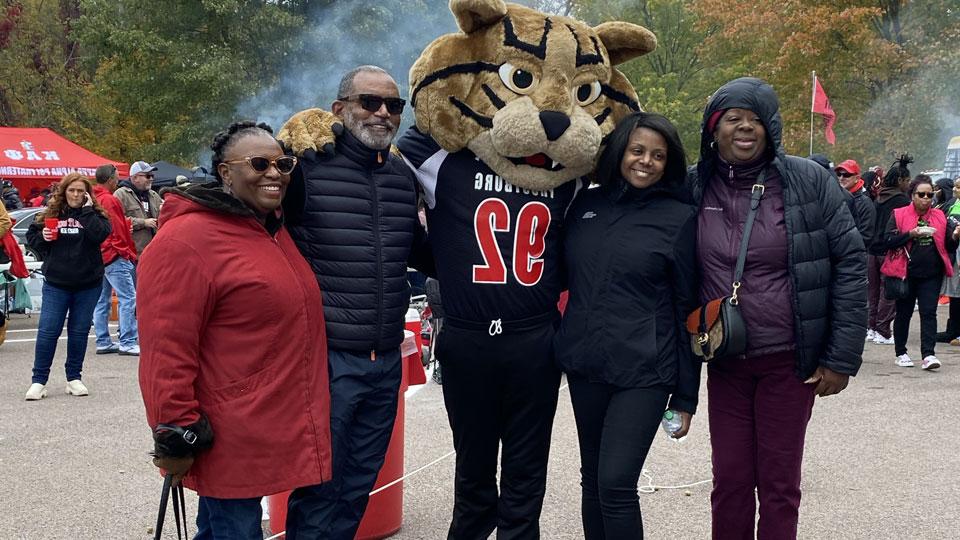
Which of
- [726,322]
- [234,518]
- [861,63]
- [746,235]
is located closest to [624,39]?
[746,235]

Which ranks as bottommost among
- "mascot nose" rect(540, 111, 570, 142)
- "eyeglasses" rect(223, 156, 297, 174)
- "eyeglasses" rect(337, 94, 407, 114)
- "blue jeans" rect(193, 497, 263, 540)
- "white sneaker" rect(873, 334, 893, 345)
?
"white sneaker" rect(873, 334, 893, 345)

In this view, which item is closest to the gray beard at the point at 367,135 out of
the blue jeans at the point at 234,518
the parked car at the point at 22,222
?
the blue jeans at the point at 234,518

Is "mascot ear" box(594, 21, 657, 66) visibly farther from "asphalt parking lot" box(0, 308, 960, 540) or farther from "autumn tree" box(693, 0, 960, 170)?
"autumn tree" box(693, 0, 960, 170)

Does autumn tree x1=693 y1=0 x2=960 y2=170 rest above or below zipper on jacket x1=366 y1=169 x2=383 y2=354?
above

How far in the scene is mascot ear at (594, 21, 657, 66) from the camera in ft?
12.4

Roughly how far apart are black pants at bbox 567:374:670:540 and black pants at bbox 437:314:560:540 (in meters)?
0.20

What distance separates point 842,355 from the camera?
325cm

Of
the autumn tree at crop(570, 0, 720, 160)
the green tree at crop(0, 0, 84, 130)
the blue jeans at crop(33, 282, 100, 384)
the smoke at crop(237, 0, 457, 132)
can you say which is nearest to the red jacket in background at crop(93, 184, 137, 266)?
the blue jeans at crop(33, 282, 100, 384)

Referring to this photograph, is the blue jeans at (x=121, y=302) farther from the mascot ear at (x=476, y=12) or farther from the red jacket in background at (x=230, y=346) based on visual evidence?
the red jacket in background at (x=230, y=346)

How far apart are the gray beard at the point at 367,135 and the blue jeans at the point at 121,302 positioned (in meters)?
6.80

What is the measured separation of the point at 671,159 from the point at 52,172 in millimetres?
20752

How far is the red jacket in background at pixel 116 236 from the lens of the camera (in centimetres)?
895

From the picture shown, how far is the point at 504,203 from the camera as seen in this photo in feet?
11.8

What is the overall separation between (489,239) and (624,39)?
3.53 feet
